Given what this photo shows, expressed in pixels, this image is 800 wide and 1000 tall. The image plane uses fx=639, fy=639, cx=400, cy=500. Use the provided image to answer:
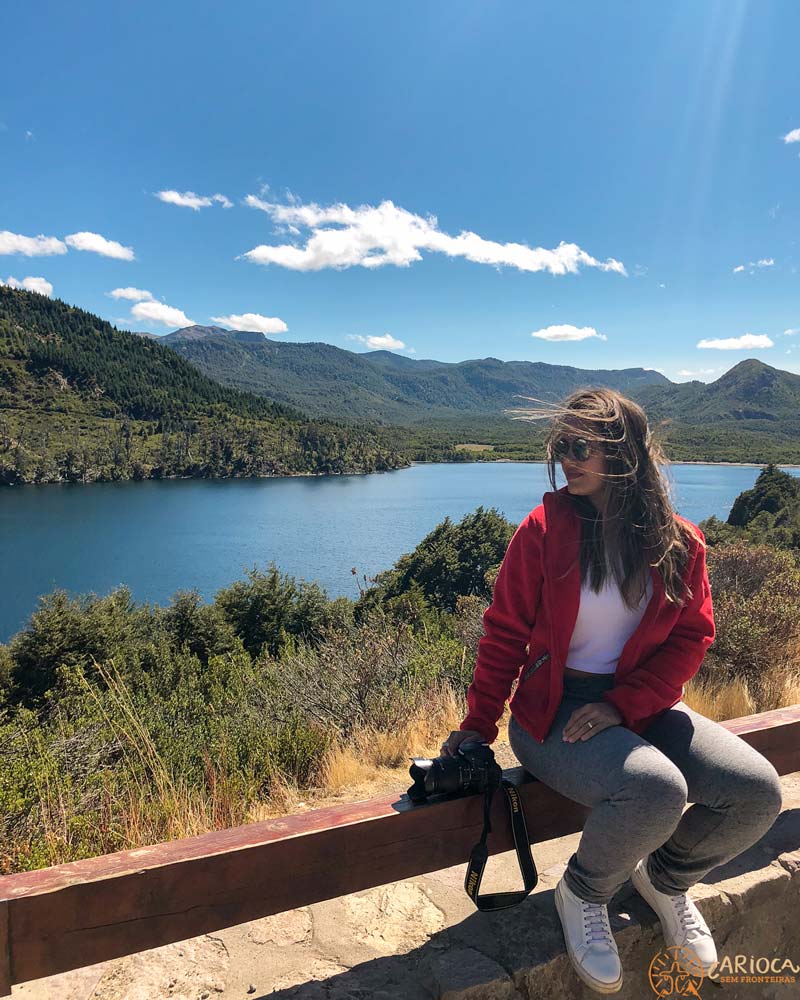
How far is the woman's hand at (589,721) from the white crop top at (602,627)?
13 cm

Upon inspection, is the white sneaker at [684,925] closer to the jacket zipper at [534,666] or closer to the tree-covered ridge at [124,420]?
the jacket zipper at [534,666]

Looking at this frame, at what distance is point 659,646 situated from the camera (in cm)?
151

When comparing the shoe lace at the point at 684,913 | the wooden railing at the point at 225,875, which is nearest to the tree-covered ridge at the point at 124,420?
the wooden railing at the point at 225,875

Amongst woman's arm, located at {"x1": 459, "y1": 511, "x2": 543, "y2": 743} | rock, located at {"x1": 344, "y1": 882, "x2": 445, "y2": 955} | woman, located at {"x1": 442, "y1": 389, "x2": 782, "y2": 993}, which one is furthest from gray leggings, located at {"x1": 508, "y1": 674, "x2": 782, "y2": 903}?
rock, located at {"x1": 344, "y1": 882, "x2": 445, "y2": 955}

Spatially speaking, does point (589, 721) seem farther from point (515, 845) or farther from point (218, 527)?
point (218, 527)

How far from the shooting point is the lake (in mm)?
30547

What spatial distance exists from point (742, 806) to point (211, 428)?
94.5m

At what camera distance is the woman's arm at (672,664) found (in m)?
1.40

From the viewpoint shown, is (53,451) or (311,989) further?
(53,451)

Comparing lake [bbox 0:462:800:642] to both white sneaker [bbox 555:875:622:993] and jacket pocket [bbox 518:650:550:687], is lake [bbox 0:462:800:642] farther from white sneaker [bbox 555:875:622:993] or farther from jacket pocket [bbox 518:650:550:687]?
white sneaker [bbox 555:875:622:993]

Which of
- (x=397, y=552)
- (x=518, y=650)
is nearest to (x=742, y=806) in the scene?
(x=518, y=650)

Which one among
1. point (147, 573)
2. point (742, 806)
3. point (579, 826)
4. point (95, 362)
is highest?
point (95, 362)

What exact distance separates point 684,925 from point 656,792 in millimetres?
391

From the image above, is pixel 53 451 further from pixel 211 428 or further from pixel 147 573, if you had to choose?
pixel 147 573
